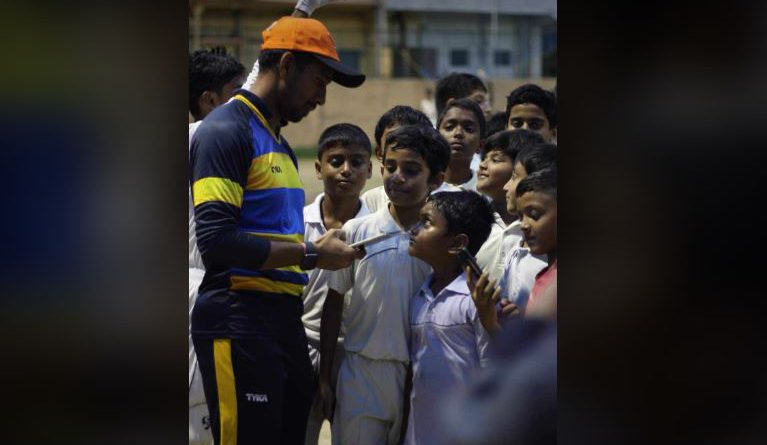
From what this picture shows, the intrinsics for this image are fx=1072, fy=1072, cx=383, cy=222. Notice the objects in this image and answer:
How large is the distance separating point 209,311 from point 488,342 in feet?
2.18

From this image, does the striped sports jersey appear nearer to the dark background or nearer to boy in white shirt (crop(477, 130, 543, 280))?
the dark background

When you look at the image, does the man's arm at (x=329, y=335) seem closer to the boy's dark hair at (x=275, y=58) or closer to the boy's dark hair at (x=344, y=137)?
the boy's dark hair at (x=344, y=137)

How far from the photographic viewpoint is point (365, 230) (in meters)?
2.56

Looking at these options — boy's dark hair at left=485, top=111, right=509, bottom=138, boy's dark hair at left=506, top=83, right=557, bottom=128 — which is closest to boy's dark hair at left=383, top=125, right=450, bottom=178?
boy's dark hair at left=506, top=83, right=557, bottom=128

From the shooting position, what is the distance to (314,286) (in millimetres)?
2695

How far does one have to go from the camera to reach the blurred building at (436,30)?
273cm

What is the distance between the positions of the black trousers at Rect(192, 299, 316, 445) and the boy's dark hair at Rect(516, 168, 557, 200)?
63cm

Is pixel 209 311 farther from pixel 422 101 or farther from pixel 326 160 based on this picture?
pixel 422 101
